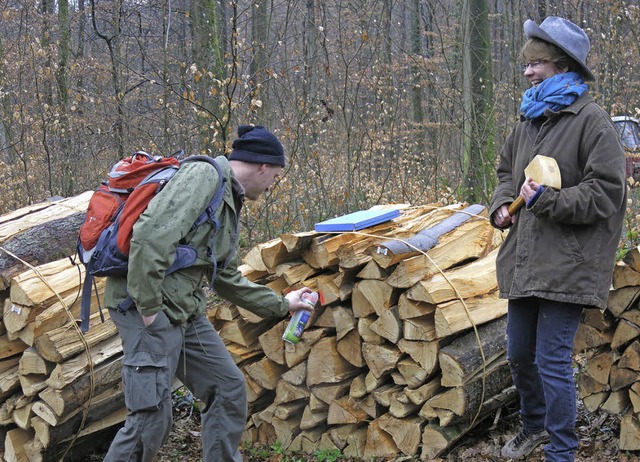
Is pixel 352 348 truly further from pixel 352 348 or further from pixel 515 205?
pixel 515 205

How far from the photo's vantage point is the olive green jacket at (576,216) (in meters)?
3.31

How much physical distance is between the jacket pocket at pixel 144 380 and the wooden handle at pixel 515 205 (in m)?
2.04

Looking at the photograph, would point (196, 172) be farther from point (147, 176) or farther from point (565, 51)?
point (565, 51)

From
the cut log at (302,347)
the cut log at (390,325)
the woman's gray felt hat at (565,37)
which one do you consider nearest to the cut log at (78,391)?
the cut log at (302,347)

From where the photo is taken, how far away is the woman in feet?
11.0

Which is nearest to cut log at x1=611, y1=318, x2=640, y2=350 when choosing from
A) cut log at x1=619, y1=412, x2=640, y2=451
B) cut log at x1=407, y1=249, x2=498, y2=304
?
cut log at x1=619, y1=412, x2=640, y2=451

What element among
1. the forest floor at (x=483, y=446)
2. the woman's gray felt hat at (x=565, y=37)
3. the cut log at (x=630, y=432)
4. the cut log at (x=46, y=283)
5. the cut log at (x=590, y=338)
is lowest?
the forest floor at (x=483, y=446)

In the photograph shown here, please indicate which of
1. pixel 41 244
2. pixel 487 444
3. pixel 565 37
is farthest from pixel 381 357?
pixel 41 244

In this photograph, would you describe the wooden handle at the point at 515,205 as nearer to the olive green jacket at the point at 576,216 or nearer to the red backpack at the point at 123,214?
the olive green jacket at the point at 576,216

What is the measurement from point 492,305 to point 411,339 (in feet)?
2.19

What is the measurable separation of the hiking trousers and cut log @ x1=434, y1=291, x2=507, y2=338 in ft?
4.20

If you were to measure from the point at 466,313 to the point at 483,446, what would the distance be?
93 cm

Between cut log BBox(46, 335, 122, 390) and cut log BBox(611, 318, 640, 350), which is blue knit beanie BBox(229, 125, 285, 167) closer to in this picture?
cut log BBox(46, 335, 122, 390)

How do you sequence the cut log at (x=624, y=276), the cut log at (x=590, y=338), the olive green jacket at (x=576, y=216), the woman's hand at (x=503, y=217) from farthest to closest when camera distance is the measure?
the cut log at (x=590, y=338)
the cut log at (x=624, y=276)
the woman's hand at (x=503, y=217)
the olive green jacket at (x=576, y=216)
